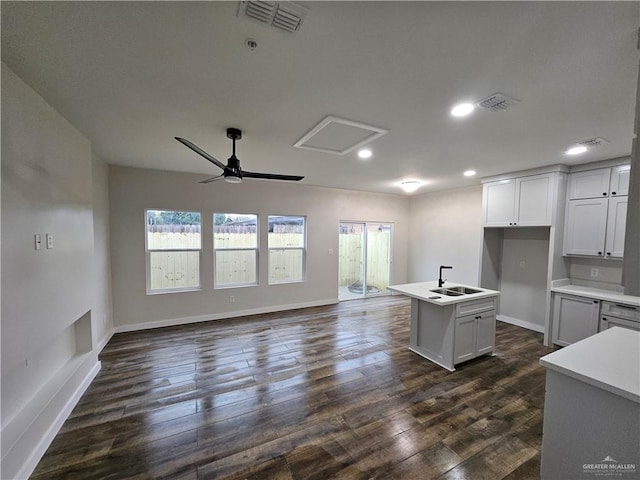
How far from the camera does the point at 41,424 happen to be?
75.4 inches

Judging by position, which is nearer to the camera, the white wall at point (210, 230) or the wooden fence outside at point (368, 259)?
the white wall at point (210, 230)

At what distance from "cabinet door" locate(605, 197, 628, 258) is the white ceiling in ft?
3.18

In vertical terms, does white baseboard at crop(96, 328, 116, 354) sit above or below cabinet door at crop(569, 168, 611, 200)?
below

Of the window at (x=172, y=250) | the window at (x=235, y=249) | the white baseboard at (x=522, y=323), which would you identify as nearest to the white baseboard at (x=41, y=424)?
the window at (x=172, y=250)

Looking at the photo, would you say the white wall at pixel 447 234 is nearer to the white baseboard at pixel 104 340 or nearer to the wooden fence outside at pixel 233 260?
the wooden fence outside at pixel 233 260

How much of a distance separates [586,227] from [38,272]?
6085mm

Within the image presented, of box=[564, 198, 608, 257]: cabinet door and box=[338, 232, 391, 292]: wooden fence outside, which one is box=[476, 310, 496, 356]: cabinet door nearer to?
box=[564, 198, 608, 257]: cabinet door

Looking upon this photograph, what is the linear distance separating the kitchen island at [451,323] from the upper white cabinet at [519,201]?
A: 156 centimetres

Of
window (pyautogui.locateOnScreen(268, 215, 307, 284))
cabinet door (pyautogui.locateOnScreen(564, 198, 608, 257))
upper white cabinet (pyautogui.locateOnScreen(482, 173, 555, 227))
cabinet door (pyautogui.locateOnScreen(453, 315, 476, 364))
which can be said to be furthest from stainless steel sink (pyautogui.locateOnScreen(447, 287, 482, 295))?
window (pyautogui.locateOnScreen(268, 215, 307, 284))

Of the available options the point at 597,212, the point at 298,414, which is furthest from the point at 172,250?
the point at 597,212

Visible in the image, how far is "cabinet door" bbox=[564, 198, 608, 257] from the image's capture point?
138 inches

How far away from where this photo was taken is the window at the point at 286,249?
539 centimetres

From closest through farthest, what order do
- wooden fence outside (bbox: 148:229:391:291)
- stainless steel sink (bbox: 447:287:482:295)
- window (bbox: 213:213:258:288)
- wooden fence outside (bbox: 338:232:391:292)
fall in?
stainless steel sink (bbox: 447:287:482:295), wooden fence outside (bbox: 148:229:391:291), window (bbox: 213:213:258:288), wooden fence outside (bbox: 338:232:391:292)

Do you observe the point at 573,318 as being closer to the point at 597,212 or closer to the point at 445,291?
the point at 597,212
